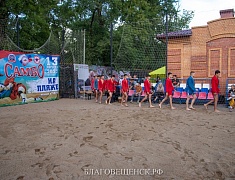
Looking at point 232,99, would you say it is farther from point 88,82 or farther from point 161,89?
point 88,82

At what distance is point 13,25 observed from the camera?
15.6 m

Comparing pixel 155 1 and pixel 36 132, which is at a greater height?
pixel 155 1

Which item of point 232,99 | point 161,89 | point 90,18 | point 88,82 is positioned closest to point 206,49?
point 161,89

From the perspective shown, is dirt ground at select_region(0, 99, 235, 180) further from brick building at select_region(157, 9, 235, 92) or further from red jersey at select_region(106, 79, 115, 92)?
brick building at select_region(157, 9, 235, 92)

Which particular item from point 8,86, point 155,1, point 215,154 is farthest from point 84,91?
point 155,1

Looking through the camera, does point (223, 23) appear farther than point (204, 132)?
Yes

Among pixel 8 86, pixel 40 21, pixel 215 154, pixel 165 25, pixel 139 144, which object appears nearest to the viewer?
pixel 215 154

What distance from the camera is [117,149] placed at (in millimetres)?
4340

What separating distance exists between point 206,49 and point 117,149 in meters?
11.3

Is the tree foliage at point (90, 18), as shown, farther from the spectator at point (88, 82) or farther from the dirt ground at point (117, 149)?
the dirt ground at point (117, 149)

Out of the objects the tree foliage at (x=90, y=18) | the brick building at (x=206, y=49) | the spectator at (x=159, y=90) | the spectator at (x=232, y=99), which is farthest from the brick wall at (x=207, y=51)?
the tree foliage at (x=90, y=18)

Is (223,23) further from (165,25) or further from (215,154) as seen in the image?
(215,154)

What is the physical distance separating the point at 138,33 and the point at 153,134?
35.4 ft

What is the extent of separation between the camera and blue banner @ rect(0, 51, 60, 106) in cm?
1101
